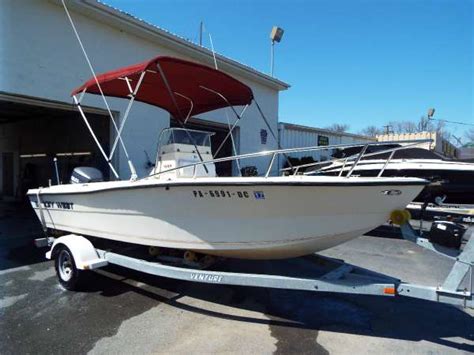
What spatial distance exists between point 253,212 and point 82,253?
2.15m

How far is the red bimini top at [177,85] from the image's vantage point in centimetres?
436

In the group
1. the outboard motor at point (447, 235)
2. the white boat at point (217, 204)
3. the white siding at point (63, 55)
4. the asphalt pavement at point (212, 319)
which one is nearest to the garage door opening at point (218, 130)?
the white siding at point (63, 55)

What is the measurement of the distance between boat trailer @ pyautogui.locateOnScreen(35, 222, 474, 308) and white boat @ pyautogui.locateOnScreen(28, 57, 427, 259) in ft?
0.92

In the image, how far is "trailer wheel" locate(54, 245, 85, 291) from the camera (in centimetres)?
439

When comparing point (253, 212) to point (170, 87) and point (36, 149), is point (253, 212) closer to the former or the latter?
point (170, 87)

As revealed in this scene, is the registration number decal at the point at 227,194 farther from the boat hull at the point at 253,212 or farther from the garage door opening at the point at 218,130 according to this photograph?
the garage door opening at the point at 218,130

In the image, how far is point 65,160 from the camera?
13383 millimetres

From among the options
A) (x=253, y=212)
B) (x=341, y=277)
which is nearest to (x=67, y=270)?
(x=253, y=212)

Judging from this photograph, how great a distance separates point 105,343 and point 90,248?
149 cm

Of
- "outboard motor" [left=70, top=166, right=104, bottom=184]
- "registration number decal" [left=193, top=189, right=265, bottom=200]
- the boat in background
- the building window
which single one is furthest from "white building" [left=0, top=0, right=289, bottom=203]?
"registration number decal" [left=193, top=189, right=265, bottom=200]

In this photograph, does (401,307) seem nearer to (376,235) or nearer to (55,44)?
(376,235)

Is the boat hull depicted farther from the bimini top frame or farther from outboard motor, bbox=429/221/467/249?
the bimini top frame

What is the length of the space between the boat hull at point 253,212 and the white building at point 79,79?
380cm

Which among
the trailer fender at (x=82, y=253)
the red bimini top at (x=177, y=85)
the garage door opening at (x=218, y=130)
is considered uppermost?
the red bimini top at (x=177, y=85)
